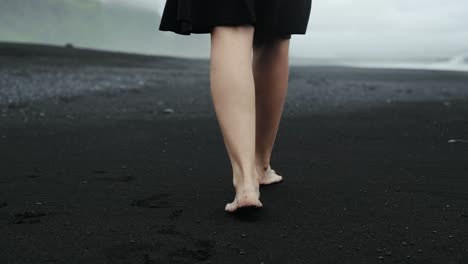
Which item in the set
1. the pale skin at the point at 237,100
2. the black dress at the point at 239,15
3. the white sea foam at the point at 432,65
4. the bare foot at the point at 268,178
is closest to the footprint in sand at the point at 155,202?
the pale skin at the point at 237,100

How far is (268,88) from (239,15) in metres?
0.45

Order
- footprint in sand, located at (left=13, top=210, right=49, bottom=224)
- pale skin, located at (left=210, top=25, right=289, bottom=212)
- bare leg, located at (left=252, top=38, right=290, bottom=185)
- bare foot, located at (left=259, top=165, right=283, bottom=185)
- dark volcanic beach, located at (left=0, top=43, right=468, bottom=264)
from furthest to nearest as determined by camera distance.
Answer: bare foot, located at (left=259, top=165, right=283, bottom=185) < bare leg, located at (left=252, top=38, right=290, bottom=185) < pale skin, located at (left=210, top=25, right=289, bottom=212) < footprint in sand, located at (left=13, top=210, right=49, bottom=224) < dark volcanic beach, located at (left=0, top=43, right=468, bottom=264)

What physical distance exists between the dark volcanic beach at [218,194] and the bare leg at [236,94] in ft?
0.59

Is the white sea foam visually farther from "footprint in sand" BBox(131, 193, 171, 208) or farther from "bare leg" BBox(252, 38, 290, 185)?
"footprint in sand" BBox(131, 193, 171, 208)

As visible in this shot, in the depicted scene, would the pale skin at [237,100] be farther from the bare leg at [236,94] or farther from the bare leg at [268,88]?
the bare leg at [268,88]

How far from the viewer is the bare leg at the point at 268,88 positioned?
7.53 ft

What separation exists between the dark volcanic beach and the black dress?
609mm

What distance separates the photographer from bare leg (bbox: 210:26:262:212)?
1974 millimetres

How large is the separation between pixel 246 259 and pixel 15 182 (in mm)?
1323

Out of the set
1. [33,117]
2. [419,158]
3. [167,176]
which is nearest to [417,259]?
[167,176]

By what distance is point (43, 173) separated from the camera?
264 centimetres

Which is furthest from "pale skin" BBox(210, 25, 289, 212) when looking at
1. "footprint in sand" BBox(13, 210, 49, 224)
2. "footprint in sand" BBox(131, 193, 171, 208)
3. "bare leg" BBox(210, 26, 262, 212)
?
"footprint in sand" BBox(13, 210, 49, 224)

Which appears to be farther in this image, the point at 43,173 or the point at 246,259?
the point at 43,173

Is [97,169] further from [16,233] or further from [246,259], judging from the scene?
[246,259]
